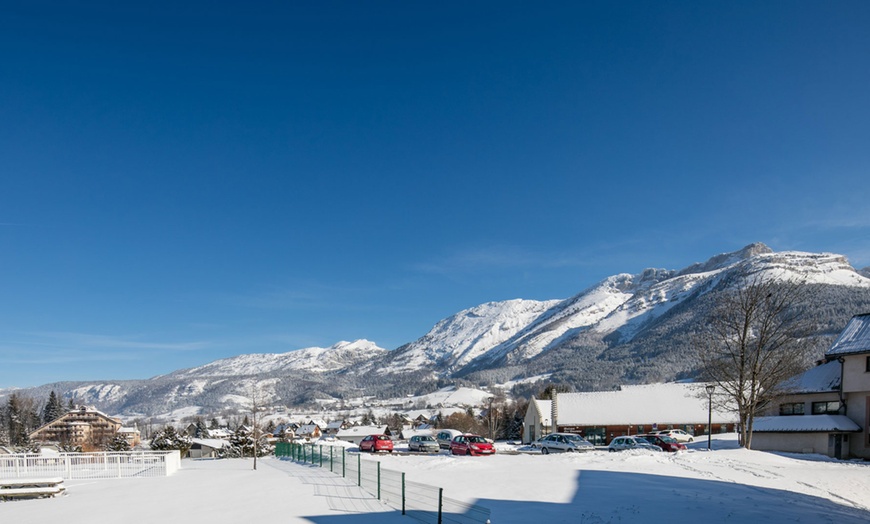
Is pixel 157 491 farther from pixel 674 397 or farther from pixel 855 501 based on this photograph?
pixel 674 397

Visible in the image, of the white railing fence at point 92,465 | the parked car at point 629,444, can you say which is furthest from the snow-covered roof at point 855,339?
the white railing fence at point 92,465

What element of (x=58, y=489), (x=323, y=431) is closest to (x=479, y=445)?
(x=58, y=489)

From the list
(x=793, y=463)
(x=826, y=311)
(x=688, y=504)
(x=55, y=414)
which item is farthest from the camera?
(x=826, y=311)

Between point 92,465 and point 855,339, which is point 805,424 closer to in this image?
point 855,339

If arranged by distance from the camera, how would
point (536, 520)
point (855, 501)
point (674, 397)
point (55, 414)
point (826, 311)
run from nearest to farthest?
1. point (536, 520)
2. point (855, 501)
3. point (674, 397)
4. point (55, 414)
5. point (826, 311)

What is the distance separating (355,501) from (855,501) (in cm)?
1610

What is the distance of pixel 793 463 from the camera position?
29797mm

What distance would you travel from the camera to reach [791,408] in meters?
43.6

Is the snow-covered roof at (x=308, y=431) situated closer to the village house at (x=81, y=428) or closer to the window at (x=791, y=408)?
the village house at (x=81, y=428)

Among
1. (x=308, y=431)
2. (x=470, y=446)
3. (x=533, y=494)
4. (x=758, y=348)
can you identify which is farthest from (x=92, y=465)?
(x=308, y=431)

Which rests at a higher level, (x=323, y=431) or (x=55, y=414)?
(x=55, y=414)

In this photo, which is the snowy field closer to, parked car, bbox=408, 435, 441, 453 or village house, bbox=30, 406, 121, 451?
parked car, bbox=408, 435, 441, 453

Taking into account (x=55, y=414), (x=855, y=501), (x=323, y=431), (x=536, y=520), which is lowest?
(x=323, y=431)

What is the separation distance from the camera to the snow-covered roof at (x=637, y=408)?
212 ft
